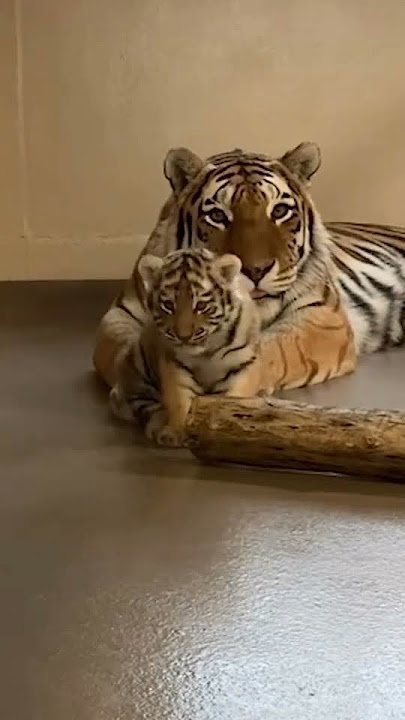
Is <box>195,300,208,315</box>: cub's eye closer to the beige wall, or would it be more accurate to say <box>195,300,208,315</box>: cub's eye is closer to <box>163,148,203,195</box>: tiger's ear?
<box>163,148,203,195</box>: tiger's ear

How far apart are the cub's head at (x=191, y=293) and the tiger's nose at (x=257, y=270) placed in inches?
12.6

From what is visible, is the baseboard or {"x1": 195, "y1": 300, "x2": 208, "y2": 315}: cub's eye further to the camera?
the baseboard

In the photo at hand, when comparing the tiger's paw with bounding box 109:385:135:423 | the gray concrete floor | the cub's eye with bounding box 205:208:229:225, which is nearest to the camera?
the gray concrete floor

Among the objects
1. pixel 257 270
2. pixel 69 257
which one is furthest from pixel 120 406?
pixel 69 257

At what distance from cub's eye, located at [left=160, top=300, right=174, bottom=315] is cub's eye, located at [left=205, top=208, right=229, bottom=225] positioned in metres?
0.62

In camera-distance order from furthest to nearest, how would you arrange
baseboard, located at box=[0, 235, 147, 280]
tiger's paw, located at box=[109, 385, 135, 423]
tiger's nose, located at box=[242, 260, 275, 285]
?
baseboard, located at box=[0, 235, 147, 280], tiger's nose, located at box=[242, 260, 275, 285], tiger's paw, located at box=[109, 385, 135, 423]

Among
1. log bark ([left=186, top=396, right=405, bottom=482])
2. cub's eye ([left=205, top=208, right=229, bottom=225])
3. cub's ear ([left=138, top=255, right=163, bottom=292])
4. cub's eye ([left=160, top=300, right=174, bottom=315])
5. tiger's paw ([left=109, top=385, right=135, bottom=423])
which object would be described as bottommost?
tiger's paw ([left=109, top=385, right=135, bottom=423])

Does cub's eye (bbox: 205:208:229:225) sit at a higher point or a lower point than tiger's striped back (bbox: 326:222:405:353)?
higher

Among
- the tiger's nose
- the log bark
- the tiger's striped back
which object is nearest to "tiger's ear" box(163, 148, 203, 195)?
the tiger's nose

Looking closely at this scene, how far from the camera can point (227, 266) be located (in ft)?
10.00

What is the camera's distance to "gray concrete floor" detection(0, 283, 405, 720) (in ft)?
6.09

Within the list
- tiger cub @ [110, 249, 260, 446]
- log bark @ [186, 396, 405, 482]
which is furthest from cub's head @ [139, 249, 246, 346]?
log bark @ [186, 396, 405, 482]

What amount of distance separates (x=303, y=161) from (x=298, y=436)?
3.92ft

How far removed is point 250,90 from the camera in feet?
16.8
